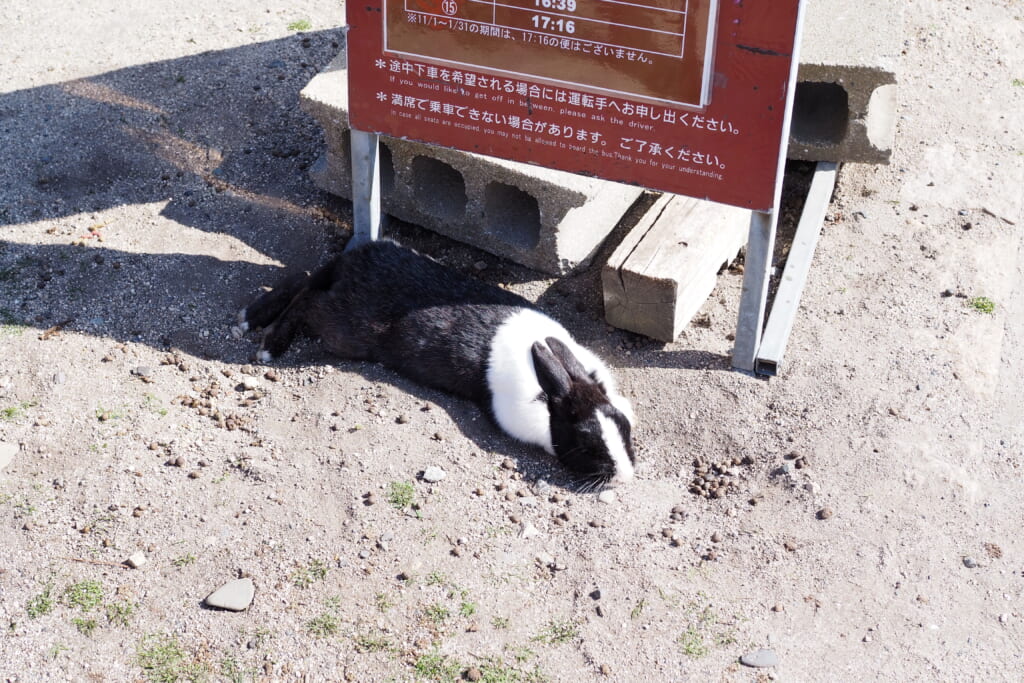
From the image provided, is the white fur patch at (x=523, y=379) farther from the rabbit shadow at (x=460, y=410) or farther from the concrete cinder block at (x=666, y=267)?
the concrete cinder block at (x=666, y=267)

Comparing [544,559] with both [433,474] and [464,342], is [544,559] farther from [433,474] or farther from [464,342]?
[464,342]

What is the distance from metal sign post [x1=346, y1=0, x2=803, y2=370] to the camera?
442 cm

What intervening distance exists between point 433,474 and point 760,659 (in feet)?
5.03

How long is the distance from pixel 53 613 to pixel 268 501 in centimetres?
89

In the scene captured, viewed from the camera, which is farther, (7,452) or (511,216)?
(511,216)

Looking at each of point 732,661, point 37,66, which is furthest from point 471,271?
point 37,66

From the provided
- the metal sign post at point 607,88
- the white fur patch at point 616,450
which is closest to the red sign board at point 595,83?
the metal sign post at point 607,88

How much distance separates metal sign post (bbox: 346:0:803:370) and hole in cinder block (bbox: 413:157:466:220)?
0.67 metres

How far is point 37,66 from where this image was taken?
7160 mm

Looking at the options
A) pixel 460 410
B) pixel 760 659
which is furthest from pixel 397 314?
pixel 760 659

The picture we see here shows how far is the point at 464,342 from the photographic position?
4.99 m

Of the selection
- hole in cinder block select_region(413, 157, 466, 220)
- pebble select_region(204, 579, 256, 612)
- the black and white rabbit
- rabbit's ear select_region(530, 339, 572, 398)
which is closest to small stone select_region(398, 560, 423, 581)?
pebble select_region(204, 579, 256, 612)

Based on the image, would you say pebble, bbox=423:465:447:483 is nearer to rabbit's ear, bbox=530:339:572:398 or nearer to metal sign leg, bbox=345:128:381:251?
rabbit's ear, bbox=530:339:572:398

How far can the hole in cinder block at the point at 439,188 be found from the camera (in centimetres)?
595
